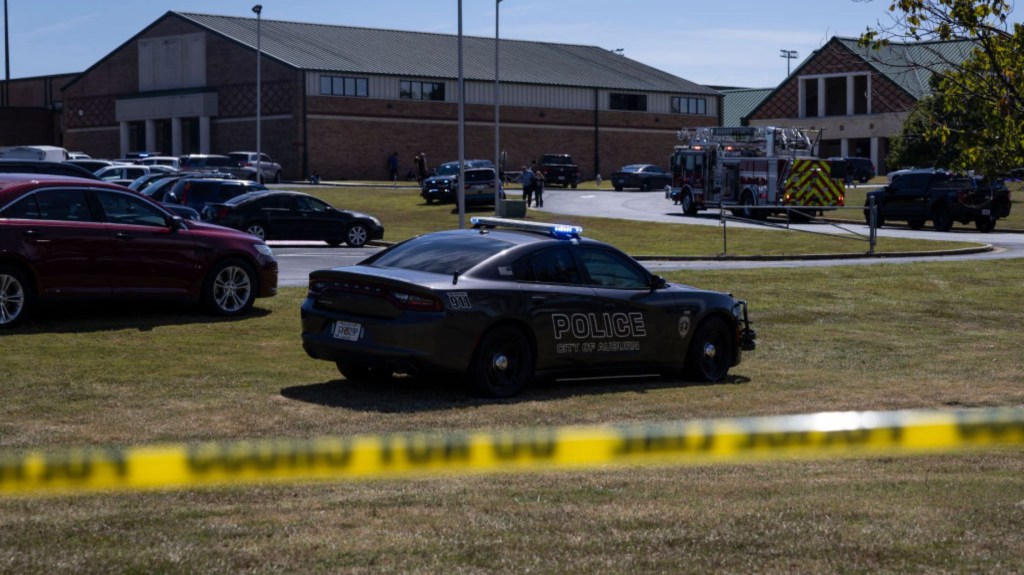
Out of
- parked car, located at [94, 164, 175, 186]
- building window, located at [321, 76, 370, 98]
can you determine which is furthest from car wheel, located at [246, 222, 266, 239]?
building window, located at [321, 76, 370, 98]

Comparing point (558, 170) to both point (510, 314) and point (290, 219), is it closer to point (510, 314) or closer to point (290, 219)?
point (290, 219)

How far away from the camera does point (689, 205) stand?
5069 centimetres

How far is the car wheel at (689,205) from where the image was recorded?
5053 cm

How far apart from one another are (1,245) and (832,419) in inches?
456

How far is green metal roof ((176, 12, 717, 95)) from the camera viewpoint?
7994 centimetres

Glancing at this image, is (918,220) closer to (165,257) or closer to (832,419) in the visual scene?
(165,257)

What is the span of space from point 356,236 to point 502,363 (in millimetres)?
23771

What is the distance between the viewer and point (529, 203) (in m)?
54.2

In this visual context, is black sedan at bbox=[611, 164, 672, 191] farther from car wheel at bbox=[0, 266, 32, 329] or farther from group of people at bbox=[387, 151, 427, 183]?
car wheel at bbox=[0, 266, 32, 329]

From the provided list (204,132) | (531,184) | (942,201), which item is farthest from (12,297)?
(204,132)

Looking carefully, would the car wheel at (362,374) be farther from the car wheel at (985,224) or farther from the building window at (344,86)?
the building window at (344,86)

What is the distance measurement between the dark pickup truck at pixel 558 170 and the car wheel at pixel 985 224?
1244 inches

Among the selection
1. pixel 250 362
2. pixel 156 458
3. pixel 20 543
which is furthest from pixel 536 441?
pixel 250 362

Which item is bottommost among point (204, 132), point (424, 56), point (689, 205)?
point (689, 205)
